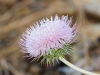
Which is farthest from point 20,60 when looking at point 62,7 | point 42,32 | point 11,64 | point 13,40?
point 42,32

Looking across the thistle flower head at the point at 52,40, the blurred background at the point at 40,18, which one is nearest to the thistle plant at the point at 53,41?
the thistle flower head at the point at 52,40

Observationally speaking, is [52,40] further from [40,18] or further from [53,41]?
[40,18]

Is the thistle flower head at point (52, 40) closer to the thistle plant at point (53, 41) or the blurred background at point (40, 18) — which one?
the thistle plant at point (53, 41)

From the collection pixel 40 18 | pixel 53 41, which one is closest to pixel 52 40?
pixel 53 41

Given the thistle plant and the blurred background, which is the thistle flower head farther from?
the blurred background

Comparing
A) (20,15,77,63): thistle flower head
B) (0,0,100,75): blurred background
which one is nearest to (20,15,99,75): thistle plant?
A: (20,15,77,63): thistle flower head
